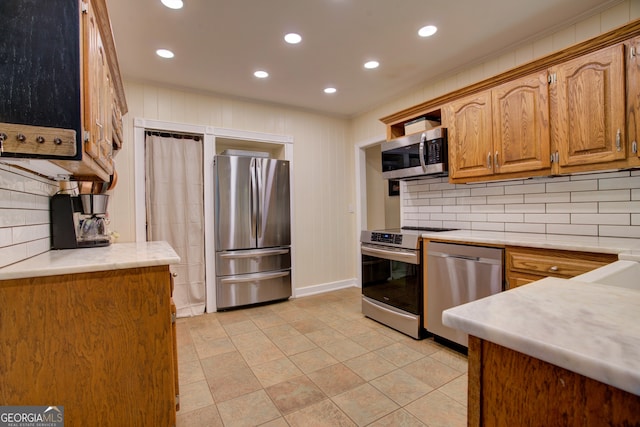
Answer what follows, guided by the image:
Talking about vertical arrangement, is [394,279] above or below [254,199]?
below

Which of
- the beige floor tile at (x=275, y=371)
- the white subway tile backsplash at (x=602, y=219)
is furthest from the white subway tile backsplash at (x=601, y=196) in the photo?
the beige floor tile at (x=275, y=371)

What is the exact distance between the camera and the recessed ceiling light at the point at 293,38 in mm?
2408

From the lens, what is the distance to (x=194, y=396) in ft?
6.23

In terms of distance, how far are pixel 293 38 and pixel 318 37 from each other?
20 cm

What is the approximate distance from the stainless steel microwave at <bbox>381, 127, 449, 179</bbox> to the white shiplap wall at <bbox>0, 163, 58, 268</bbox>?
2.82 meters

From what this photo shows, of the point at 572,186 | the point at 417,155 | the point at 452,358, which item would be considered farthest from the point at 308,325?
the point at 572,186

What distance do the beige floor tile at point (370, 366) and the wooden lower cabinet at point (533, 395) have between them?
1.61 m

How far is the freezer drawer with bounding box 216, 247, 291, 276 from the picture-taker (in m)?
3.42

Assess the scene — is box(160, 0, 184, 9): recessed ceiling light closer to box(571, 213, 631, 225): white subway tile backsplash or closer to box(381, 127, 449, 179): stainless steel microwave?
box(381, 127, 449, 179): stainless steel microwave

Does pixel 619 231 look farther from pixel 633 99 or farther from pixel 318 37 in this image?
pixel 318 37

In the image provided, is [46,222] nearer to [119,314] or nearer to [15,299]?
[15,299]

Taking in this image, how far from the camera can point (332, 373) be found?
2.13 metres

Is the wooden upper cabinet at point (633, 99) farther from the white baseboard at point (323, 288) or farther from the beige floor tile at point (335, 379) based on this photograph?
the white baseboard at point (323, 288)

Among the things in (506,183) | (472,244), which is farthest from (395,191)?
(472,244)
